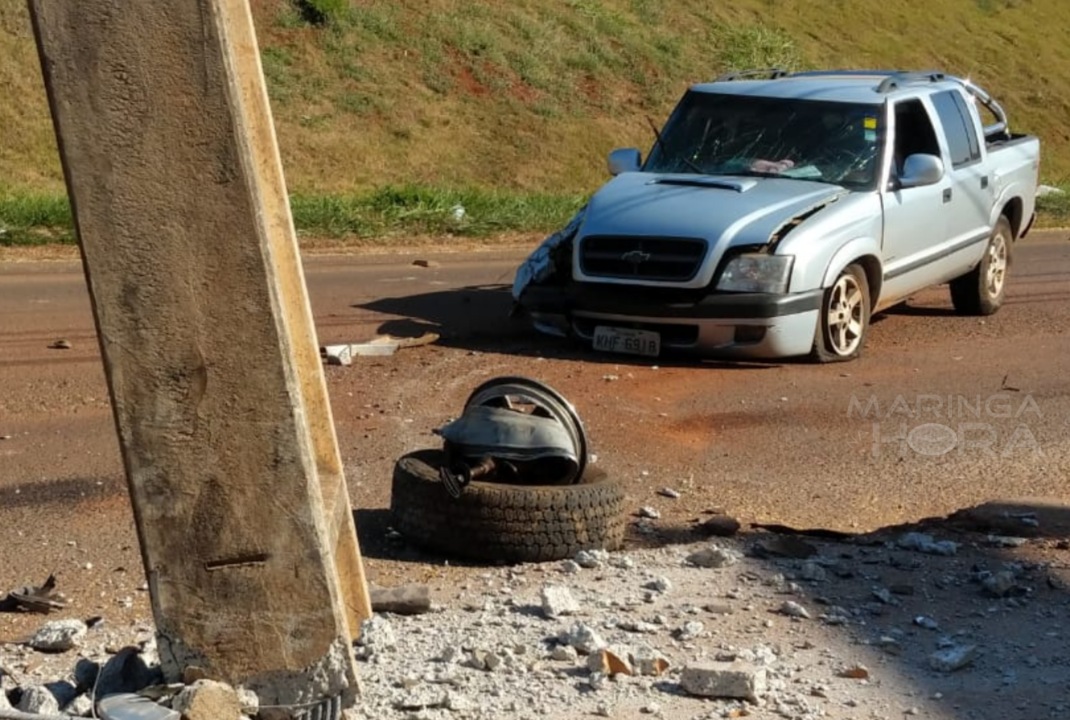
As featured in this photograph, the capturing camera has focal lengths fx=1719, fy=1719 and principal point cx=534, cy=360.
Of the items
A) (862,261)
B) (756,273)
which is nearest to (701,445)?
(756,273)

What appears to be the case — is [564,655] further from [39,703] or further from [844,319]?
[844,319]

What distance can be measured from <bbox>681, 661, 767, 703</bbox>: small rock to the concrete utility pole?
1071 millimetres

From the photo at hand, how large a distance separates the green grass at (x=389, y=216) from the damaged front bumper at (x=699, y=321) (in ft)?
20.9

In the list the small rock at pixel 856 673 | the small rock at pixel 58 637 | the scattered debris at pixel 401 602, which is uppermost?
the small rock at pixel 58 637

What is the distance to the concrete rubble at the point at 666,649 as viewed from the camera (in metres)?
4.93

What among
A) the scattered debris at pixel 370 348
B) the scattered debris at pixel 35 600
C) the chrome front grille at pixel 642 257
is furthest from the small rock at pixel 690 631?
the chrome front grille at pixel 642 257

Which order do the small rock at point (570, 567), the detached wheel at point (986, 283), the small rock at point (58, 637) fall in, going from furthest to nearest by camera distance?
1. the detached wheel at point (986, 283)
2. the small rock at point (570, 567)
3. the small rock at point (58, 637)

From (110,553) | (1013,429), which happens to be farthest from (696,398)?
(110,553)

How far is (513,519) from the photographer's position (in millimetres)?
6609

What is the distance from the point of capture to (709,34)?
36.1m

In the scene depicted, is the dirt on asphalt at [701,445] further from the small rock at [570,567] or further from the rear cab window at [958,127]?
the rear cab window at [958,127]

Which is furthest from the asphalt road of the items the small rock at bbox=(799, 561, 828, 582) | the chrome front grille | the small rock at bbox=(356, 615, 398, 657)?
the small rock at bbox=(356, 615, 398, 657)

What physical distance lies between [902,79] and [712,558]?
7532mm

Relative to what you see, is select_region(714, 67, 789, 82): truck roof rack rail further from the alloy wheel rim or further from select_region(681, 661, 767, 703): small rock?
select_region(681, 661, 767, 703): small rock
